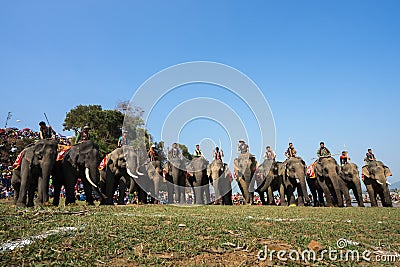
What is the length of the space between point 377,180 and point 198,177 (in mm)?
11381

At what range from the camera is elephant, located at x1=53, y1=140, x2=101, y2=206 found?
1534cm

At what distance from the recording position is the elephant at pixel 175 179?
24734 millimetres

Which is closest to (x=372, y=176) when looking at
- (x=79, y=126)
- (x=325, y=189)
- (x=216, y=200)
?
(x=325, y=189)

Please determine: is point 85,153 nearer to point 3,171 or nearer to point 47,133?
point 47,133

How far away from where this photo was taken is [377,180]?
22.2 meters

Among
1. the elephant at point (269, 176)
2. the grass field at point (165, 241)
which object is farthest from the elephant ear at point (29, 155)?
the elephant at point (269, 176)

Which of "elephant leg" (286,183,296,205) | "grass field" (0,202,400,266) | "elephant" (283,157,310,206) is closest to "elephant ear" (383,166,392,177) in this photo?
"elephant" (283,157,310,206)

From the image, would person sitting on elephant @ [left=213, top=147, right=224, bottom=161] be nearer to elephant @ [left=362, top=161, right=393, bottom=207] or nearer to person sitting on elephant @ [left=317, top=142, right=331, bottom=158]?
person sitting on elephant @ [left=317, top=142, right=331, bottom=158]

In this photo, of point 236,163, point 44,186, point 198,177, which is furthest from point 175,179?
point 44,186

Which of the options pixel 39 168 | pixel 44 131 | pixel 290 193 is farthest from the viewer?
pixel 290 193

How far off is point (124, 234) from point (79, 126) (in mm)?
44931

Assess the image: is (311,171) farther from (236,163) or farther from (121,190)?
(121,190)

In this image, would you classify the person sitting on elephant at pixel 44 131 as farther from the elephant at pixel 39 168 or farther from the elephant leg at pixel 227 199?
the elephant leg at pixel 227 199

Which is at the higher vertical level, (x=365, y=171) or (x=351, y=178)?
(x=365, y=171)
